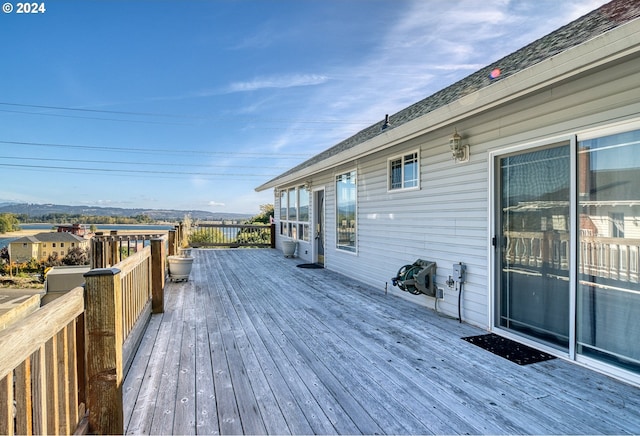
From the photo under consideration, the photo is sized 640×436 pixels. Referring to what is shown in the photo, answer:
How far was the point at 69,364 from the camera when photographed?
157cm

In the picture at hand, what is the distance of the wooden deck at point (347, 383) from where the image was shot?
1959 millimetres

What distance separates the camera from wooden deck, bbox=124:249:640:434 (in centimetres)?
196

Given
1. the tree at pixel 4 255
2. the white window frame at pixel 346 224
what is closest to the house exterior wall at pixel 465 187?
the white window frame at pixel 346 224

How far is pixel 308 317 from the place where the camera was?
4172 mm

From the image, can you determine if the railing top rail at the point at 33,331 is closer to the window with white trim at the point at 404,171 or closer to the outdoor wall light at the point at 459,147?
the outdoor wall light at the point at 459,147

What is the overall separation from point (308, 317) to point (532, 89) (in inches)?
133

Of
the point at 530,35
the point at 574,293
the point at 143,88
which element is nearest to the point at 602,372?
the point at 574,293

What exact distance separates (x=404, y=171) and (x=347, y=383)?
3.62 meters

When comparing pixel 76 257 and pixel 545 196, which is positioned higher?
pixel 545 196

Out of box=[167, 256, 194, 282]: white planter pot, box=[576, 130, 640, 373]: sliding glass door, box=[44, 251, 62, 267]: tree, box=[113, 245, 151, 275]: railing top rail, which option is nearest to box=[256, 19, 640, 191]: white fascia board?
box=[576, 130, 640, 373]: sliding glass door

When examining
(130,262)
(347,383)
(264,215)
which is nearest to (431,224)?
(347,383)

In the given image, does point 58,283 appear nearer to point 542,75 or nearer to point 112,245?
point 112,245

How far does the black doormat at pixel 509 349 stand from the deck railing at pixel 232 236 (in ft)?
33.7

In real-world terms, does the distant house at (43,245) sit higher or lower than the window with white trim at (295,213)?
lower
